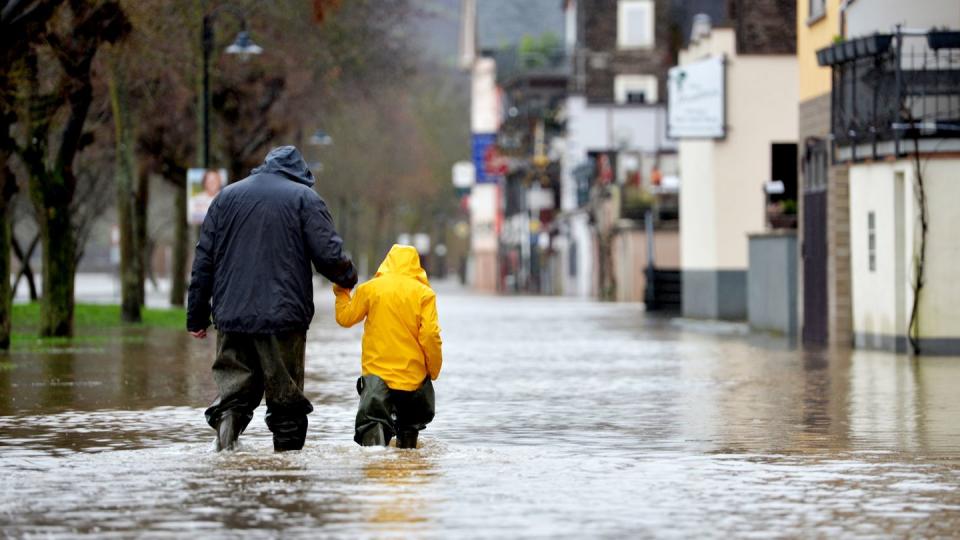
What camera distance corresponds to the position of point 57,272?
34.1m

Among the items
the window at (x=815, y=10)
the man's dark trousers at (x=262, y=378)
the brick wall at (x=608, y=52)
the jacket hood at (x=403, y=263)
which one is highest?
the brick wall at (x=608, y=52)

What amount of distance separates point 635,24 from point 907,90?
2467 inches

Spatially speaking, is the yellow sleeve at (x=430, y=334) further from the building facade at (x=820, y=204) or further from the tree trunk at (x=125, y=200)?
the tree trunk at (x=125, y=200)

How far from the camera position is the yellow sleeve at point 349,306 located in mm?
14574

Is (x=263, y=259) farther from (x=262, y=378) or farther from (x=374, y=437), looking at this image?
(x=374, y=437)

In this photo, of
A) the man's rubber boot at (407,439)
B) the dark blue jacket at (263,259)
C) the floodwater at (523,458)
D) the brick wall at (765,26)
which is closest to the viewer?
the floodwater at (523,458)

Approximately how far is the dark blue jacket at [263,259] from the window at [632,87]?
78.7 meters

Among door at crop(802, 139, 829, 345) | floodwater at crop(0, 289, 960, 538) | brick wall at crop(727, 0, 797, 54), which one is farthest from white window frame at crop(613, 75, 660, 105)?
floodwater at crop(0, 289, 960, 538)

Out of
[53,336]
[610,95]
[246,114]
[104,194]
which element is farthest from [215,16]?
[610,95]

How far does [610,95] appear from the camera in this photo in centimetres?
9325

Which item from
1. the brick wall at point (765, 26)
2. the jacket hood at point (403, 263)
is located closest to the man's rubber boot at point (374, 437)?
the jacket hood at point (403, 263)

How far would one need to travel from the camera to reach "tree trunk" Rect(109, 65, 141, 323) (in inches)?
1666

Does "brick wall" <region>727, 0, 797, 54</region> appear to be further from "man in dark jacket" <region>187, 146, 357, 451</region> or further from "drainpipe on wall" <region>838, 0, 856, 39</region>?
"man in dark jacket" <region>187, 146, 357, 451</region>

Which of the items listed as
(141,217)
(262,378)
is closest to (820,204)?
(141,217)
